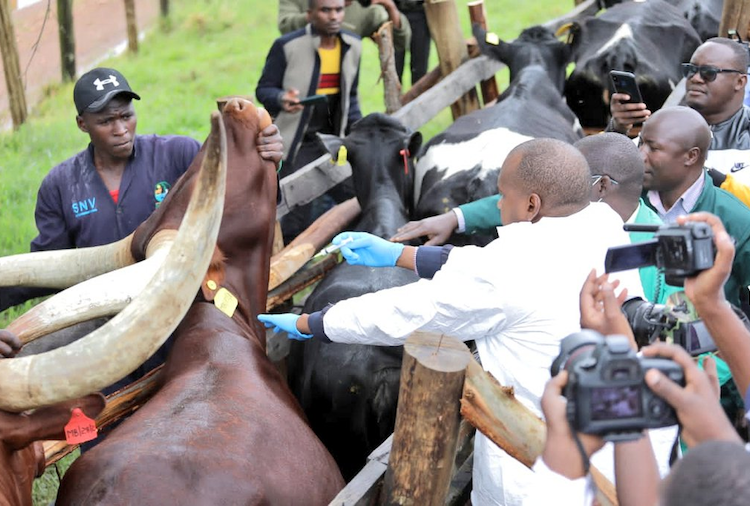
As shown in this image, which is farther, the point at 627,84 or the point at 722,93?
the point at 627,84

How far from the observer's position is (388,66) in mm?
6590

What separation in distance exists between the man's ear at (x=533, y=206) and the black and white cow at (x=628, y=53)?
13.7 feet

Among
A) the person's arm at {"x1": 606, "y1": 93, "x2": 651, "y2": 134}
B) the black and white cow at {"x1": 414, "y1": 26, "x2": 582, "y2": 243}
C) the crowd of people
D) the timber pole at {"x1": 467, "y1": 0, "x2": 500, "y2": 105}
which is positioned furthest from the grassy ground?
the person's arm at {"x1": 606, "y1": 93, "x2": 651, "y2": 134}

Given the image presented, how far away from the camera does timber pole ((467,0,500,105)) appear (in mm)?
Result: 7246

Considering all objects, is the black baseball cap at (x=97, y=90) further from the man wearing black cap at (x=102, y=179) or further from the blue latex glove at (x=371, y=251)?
the blue latex glove at (x=371, y=251)

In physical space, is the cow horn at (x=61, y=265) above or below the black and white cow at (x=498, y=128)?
above

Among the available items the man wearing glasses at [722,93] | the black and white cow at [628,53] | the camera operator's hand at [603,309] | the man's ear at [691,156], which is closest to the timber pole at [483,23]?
the black and white cow at [628,53]

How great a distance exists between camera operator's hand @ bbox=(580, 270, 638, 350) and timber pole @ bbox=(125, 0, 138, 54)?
1000 cm

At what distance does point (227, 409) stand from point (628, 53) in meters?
5.11

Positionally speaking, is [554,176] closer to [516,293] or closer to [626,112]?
[516,293]

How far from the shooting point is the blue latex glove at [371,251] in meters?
3.31

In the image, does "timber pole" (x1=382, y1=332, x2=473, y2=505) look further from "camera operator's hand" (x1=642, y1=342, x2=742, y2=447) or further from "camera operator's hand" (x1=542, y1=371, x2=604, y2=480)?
"camera operator's hand" (x1=642, y1=342, x2=742, y2=447)

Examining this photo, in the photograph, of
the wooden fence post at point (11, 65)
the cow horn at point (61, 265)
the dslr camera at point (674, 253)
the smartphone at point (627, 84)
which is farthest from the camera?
the wooden fence post at point (11, 65)

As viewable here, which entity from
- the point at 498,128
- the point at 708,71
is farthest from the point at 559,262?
the point at 498,128
